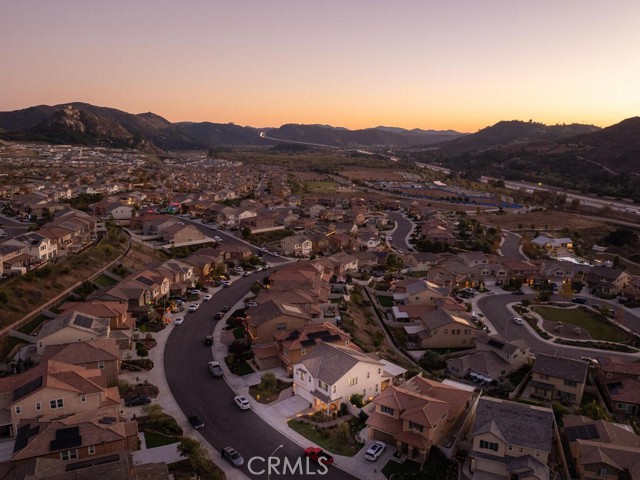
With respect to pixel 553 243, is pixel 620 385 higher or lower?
lower

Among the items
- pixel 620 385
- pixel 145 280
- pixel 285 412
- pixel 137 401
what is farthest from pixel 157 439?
pixel 620 385

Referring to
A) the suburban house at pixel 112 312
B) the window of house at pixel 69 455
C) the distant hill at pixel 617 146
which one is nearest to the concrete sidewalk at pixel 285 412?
the suburban house at pixel 112 312

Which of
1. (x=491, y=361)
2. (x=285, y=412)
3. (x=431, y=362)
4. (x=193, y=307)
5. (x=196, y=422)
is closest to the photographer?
(x=196, y=422)

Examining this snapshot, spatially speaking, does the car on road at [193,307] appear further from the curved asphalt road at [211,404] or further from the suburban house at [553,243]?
the suburban house at [553,243]

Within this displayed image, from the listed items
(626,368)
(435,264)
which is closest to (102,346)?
(626,368)

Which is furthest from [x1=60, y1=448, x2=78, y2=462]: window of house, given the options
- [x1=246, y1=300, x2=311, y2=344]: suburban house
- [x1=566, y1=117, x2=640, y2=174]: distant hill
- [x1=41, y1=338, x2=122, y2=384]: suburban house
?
[x1=566, y1=117, x2=640, y2=174]: distant hill

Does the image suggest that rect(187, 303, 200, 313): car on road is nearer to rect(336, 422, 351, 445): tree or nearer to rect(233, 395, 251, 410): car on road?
rect(233, 395, 251, 410): car on road

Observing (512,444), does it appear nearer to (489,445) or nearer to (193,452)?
(489,445)

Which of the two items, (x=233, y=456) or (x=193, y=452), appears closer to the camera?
(x=193, y=452)

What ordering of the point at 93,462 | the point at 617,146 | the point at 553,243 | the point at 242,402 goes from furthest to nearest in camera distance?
the point at 617,146 < the point at 553,243 < the point at 242,402 < the point at 93,462
